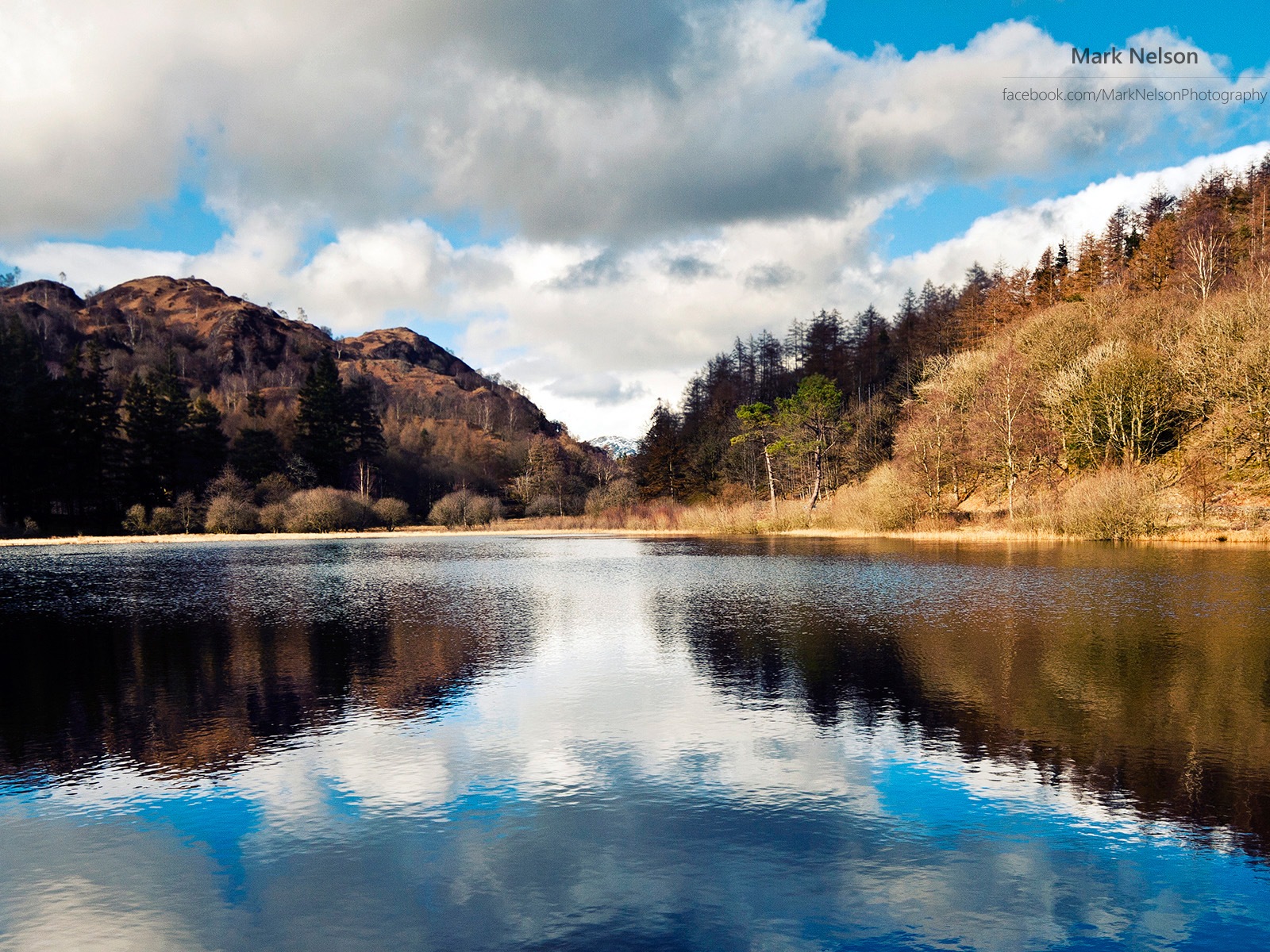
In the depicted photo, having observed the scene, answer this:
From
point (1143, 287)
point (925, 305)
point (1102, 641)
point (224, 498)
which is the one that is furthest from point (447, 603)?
point (925, 305)

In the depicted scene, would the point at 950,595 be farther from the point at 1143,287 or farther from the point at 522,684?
the point at 1143,287

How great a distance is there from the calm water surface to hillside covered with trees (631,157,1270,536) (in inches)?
1166

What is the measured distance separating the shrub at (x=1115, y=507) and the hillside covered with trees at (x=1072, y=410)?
3.2 inches

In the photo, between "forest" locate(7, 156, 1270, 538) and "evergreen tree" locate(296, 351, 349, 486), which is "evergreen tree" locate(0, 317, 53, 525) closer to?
"forest" locate(7, 156, 1270, 538)

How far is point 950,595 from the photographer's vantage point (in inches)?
916

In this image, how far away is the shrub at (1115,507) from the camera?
42.2 meters

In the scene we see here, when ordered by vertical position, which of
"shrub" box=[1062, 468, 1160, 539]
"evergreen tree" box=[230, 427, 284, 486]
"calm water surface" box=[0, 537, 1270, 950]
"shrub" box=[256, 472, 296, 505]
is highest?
"evergreen tree" box=[230, 427, 284, 486]

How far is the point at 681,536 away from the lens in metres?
67.8

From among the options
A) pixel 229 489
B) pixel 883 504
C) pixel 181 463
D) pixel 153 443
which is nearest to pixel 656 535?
pixel 883 504

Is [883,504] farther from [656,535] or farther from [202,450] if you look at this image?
[202,450]

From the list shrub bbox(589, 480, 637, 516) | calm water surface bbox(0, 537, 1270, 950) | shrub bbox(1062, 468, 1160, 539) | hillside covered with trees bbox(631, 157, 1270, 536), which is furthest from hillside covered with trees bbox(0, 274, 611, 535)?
calm water surface bbox(0, 537, 1270, 950)

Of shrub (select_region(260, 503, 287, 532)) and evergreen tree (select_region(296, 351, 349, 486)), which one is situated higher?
evergreen tree (select_region(296, 351, 349, 486))

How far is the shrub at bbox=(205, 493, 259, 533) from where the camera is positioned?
77.7 metres

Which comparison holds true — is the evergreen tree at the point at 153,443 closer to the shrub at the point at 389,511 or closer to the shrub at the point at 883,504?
the shrub at the point at 389,511
